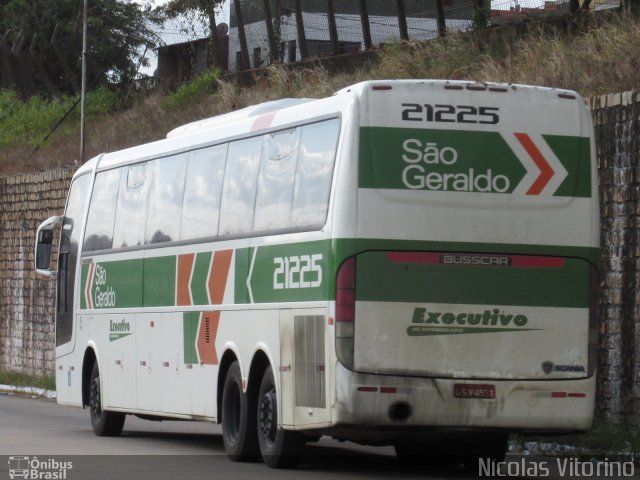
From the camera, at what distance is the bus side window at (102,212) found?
63.8 feet

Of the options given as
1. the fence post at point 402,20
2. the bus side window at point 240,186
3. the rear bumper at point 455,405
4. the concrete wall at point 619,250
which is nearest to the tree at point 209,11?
the fence post at point 402,20

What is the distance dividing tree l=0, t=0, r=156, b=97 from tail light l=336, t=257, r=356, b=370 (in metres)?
43.2

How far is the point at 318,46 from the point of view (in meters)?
37.4

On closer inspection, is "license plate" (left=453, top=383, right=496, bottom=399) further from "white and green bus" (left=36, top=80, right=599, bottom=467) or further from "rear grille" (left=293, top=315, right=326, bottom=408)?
"rear grille" (left=293, top=315, right=326, bottom=408)

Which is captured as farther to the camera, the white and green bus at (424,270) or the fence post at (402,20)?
the fence post at (402,20)

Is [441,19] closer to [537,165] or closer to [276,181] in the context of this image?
[276,181]

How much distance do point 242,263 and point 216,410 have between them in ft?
5.17

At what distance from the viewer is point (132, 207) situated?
1870cm

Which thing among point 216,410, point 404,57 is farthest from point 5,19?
point 216,410

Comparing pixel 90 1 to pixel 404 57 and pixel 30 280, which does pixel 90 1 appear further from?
pixel 404 57

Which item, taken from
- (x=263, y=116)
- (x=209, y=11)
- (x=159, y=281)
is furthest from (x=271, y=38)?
(x=263, y=116)

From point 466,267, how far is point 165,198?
202 inches

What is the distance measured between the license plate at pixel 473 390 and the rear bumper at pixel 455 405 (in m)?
0.03

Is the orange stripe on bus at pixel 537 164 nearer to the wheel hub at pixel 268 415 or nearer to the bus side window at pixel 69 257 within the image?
the wheel hub at pixel 268 415
